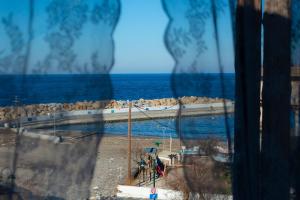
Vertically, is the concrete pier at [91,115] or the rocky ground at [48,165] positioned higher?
the concrete pier at [91,115]

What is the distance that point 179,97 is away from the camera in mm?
1040

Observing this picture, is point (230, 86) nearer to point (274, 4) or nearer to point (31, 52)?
point (274, 4)

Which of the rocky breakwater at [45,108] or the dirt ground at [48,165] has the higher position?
the rocky breakwater at [45,108]

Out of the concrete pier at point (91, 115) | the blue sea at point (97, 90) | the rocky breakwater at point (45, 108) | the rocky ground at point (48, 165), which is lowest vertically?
the rocky ground at point (48, 165)

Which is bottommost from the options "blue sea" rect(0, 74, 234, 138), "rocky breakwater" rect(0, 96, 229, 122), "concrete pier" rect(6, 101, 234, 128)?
"concrete pier" rect(6, 101, 234, 128)

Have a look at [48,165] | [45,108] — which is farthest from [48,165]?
[45,108]

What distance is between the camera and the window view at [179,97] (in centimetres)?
83

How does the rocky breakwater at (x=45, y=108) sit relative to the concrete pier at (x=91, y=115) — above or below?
above

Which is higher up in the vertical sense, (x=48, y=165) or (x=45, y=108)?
(x=45, y=108)

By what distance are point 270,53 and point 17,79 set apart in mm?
562

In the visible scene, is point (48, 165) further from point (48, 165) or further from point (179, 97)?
point (179, 97)

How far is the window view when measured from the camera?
83cm

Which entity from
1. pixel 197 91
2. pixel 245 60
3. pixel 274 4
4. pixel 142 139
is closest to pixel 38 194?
pixel 197 91

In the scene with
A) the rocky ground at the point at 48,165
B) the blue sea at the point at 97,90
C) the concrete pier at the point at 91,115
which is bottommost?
the rocky ground at the point at 48,165
